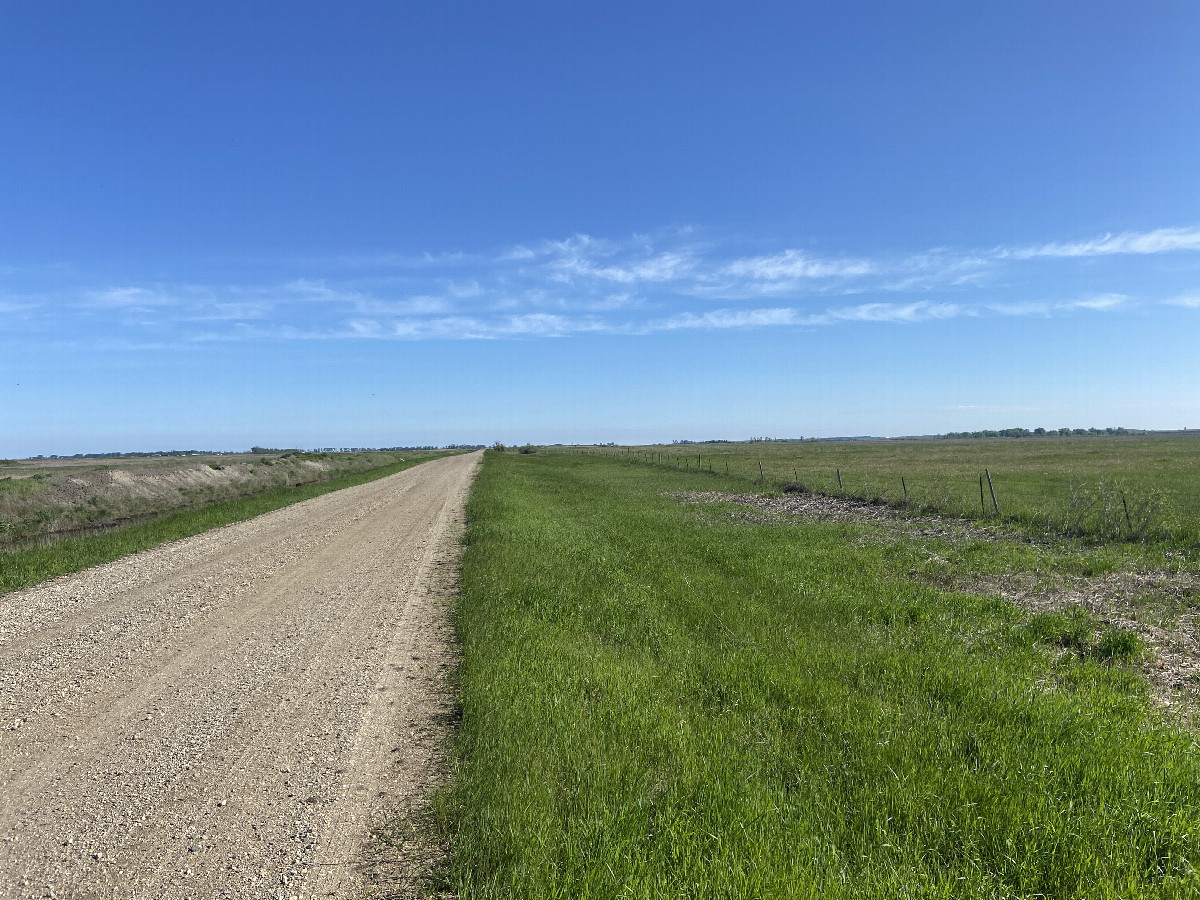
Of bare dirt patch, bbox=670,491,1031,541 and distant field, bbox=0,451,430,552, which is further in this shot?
distant field, bbox=0,451,430,552

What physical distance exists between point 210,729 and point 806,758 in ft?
19.3

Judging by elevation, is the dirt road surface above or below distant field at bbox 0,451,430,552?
below

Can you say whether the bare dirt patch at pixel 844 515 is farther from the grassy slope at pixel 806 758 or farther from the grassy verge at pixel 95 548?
the grassy verge at pixel 95 548

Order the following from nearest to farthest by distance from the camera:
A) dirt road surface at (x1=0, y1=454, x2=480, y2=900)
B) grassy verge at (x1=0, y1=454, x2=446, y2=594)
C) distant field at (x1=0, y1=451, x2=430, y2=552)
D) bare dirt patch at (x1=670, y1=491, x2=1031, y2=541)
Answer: dirt road surface at (x1=0, y1=454, x2=480, y2=900) → grassy verge at (x1=0, y1=454, x2=446, y2=594) → bare dirt patch at (x1=670, y1=491, x2=1031, y2=541) → distant field at (x1=0, y1=451, x2=430, y2=552)

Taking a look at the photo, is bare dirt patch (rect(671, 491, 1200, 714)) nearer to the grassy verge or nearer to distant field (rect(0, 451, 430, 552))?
the grassy verge

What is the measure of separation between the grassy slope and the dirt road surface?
0.87 m

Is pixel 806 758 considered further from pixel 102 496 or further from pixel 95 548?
pixel 102 496

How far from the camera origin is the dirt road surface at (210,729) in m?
4.20

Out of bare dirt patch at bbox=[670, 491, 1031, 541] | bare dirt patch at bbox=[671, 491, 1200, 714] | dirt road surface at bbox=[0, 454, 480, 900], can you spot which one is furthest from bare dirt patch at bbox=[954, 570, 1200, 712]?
dirt road surface at bbox=[0, 454, 480, 900]

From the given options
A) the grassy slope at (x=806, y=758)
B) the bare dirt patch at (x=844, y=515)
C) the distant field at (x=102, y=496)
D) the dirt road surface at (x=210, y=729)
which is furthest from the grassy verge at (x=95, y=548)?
the bare dirt patch at (x=844, y=515)

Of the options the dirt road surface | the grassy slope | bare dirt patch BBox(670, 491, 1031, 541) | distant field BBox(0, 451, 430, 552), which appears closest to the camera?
the grassy slope

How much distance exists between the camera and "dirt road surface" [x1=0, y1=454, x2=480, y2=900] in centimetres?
420

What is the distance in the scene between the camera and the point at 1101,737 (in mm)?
5605

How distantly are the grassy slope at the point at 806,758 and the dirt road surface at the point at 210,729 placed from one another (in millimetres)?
868
